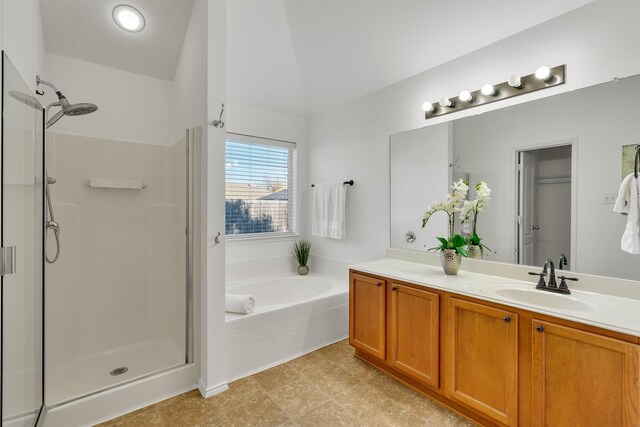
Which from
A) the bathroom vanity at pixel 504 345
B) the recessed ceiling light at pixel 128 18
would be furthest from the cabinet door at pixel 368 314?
the recessed ceiling light at pixel 128 18

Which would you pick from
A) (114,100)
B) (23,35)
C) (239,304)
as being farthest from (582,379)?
(114,100)

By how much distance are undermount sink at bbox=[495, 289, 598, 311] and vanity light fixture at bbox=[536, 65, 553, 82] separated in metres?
1.34

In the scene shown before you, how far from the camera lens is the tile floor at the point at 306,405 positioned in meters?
1.79

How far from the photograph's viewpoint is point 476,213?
2.27m

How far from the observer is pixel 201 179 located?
2.10 metres

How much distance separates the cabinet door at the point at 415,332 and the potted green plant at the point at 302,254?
173cm

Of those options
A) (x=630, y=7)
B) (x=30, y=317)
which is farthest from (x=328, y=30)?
(x=30, y=317)

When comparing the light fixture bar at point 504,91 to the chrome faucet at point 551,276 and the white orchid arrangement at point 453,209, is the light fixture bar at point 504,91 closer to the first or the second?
the white orchid arrangement at point 453,209

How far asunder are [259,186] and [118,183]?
149cm

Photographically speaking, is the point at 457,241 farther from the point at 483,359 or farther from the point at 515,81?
the point at 515,81

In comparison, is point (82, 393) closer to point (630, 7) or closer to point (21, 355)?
point (21, 355)

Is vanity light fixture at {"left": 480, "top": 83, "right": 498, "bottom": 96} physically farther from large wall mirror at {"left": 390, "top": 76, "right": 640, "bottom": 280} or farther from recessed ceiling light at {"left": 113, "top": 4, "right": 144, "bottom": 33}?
recessed ceiling light at {"left": 113, "top": 4, "right": 144, "bottom": 33}

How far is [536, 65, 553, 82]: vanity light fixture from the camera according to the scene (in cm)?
191

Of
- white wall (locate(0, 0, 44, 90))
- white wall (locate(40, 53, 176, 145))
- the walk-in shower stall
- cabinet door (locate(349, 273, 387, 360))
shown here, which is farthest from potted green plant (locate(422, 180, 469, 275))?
white wall (locate(0, 0, 44, 90))
